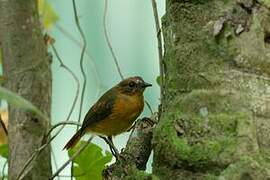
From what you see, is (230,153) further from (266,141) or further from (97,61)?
(97,61)

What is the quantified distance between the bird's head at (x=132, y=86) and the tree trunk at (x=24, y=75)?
2.77 feet

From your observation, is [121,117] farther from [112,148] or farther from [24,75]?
[24,75]

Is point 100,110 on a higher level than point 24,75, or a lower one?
lower

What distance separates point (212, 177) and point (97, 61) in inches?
92.3

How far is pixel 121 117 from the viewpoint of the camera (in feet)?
9.07

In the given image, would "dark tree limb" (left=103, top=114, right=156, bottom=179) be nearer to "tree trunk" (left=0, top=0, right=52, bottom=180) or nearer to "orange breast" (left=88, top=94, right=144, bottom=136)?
"tree trunk" (left=0, top=0, right=52, bottom=180)

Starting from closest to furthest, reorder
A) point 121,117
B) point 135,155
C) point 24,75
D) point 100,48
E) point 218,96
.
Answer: point 218,96 → point 135,155 → point 24,75 → point 121,117 → point 100,48

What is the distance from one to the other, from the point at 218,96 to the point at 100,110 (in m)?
1.27

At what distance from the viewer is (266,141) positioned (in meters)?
1.55

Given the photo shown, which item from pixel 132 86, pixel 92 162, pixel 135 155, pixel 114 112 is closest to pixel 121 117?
pixel 114 112

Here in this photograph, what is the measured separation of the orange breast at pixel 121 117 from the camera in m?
2.77

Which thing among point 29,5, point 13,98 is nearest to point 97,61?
point 29,5

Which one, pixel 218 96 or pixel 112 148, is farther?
pixel 112 148

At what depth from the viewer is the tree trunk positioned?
1985 millimetres
